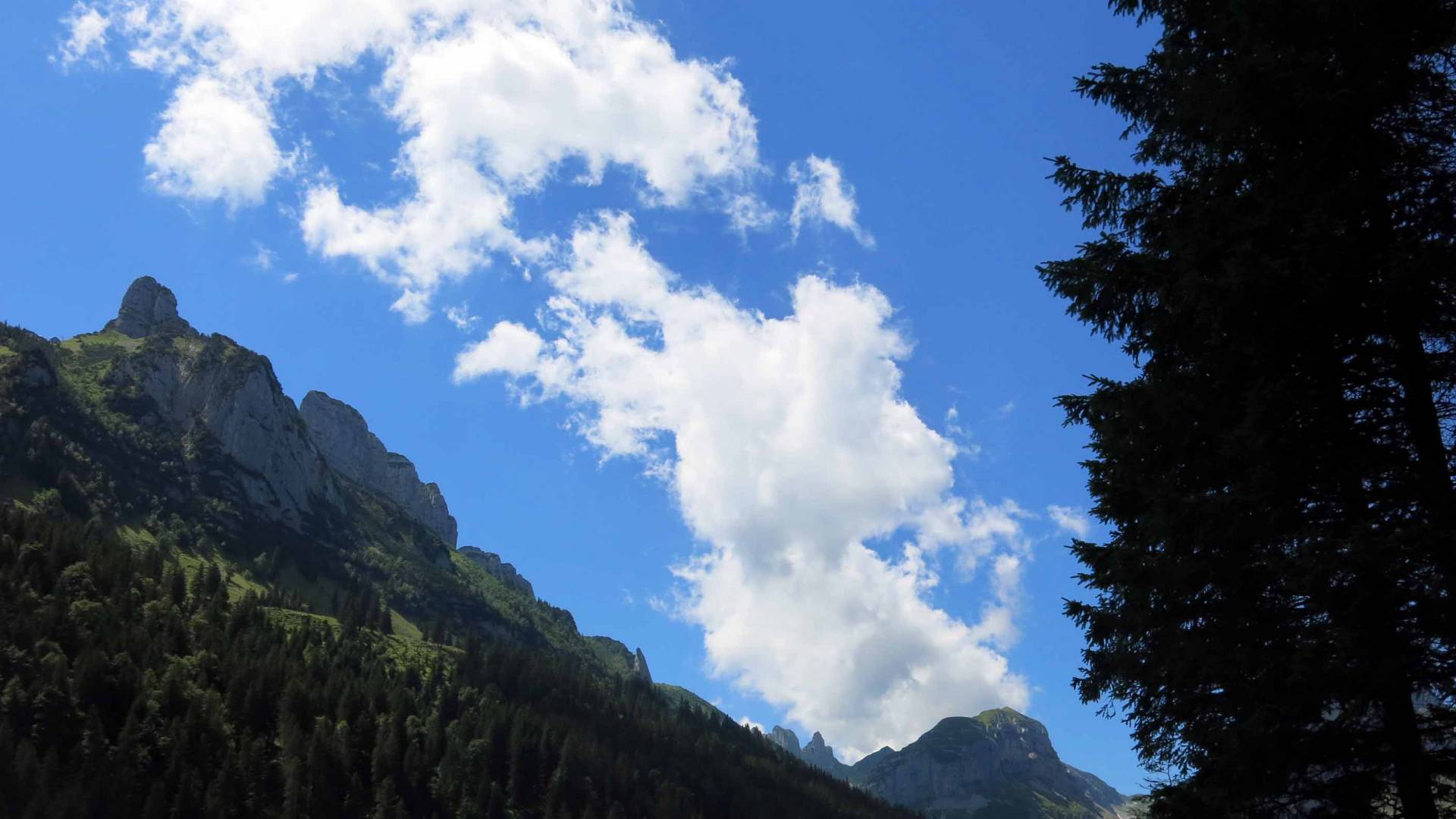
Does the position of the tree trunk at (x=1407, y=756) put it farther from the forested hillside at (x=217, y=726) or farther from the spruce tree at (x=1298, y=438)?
the forested hillside at (x=217, y=726)

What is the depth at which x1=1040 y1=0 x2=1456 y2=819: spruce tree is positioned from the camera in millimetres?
11594

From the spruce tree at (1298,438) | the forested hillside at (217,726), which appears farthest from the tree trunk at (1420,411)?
the forested hillside at (217,726)

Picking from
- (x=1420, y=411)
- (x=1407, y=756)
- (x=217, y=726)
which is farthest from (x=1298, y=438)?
(x=217, y=726)

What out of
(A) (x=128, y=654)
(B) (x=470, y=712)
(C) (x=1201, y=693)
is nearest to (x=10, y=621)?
(A) (x=128, y=654)

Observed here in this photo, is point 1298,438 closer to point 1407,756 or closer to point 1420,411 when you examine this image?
point 1420,411

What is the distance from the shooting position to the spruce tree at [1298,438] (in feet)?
38.0

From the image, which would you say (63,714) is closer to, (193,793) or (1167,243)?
(193,793)

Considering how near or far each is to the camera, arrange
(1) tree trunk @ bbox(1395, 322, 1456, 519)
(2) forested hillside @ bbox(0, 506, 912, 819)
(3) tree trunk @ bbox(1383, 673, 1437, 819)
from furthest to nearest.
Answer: (2) forested hillside @ bbox(0, 506, 912, 819) → (1) tree trunk @ bbox(1395, 322, 1456, 519) → (3) tree trunk @ bbox(1383, 673, 1437, 819)

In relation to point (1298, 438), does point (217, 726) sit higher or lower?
lower

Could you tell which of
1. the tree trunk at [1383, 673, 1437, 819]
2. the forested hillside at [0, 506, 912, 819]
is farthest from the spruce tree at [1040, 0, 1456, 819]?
the forested hillside at [0, 506, 912, 819]

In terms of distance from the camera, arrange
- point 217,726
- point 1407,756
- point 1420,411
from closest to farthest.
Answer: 1. point 1407,756
2. point 1420,411
3. point 217,726

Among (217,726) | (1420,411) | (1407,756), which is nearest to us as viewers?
(1407,756)

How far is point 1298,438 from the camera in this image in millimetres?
12570

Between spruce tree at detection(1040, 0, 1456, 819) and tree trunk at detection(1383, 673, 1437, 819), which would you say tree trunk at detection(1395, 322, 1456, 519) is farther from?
tree trunk at detection(1383, 673, 1437, 819)
